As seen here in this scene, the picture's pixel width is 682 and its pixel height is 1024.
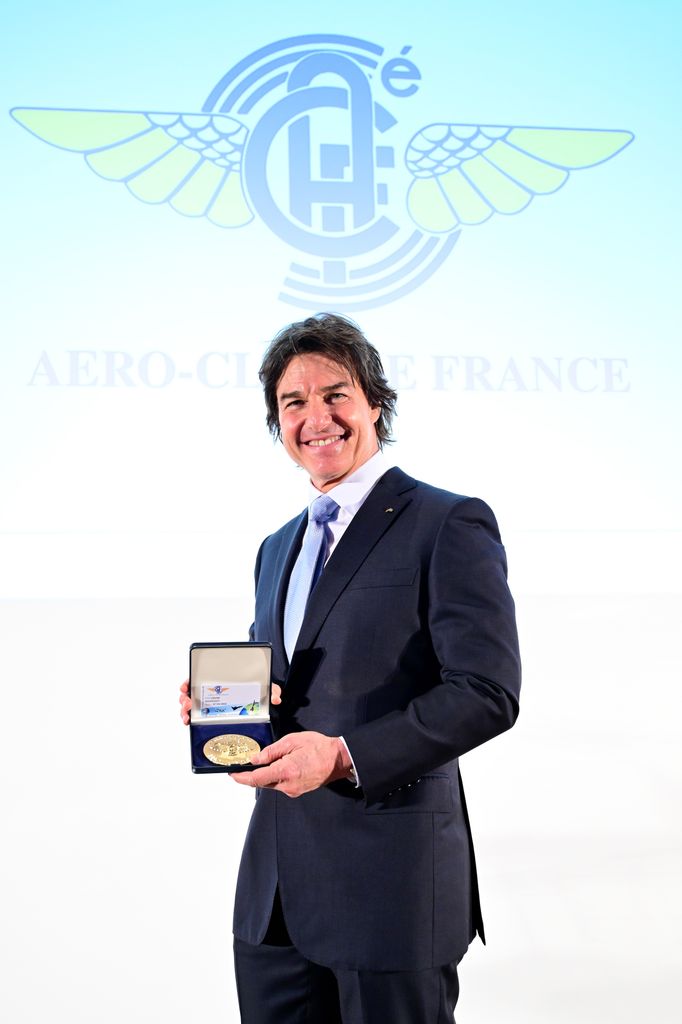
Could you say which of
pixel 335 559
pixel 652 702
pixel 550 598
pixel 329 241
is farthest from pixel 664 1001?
pixel 329 241

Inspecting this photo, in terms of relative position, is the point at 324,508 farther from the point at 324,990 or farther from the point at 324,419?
the point at 324,990

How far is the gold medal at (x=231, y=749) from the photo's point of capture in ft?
4.03

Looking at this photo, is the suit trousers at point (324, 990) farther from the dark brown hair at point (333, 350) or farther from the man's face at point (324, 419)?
the dark brown hair at point (333, 350)

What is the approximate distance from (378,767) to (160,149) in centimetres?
258

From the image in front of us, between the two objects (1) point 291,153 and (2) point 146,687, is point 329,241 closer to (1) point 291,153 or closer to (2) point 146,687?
(1) point 291,153

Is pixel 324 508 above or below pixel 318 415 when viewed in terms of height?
below

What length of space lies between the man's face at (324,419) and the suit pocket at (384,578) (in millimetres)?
210

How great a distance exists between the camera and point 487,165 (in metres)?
3.33

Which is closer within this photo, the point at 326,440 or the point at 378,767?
the point at 378,767

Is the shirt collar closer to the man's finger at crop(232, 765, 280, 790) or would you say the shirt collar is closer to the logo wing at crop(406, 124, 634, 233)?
the man's finger at crop(232, 765, 280, 790)

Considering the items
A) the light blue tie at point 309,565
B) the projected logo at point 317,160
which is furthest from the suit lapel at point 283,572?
the projected logo at point 317,160

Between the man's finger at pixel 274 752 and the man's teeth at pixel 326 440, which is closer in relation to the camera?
the man's finger at pixel 274 752

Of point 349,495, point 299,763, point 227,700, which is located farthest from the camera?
point 349,495

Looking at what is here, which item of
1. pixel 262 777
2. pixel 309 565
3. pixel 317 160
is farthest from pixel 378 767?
pixel 317 160
